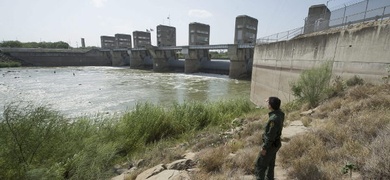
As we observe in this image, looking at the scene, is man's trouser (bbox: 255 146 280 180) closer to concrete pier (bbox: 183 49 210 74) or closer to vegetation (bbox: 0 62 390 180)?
vegetation (bbox: 0 62 390 180)

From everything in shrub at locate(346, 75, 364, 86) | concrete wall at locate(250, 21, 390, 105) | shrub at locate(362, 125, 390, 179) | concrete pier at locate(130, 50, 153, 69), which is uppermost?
concrete wall at locate(250, 21, 390, 105)

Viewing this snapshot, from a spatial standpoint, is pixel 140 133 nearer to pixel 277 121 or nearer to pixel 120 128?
pixel 120 128

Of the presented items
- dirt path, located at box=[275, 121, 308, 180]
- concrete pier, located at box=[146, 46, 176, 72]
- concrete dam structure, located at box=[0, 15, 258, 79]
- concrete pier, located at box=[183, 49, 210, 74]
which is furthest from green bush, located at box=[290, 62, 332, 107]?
concrete pier, located at box=[146, 46, 176, 72]

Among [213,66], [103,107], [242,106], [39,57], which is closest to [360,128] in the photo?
[242,106]

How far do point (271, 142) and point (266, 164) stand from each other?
36 centimetres

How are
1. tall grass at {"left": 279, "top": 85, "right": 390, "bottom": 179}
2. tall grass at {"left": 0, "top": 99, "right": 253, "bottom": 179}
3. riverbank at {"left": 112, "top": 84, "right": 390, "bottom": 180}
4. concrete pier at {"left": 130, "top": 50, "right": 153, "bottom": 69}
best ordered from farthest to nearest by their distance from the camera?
1. concrete pier at {"left": 130, "top": 50, "right": 153, "bottom": 69}
2. tall grass at {"left": 0, "top": 99, "right": 253, "bottom": 179}
3. riverbank at {"left": 112, "top": 84, "right": 390, "bottom": 180}
4. tall grass at {"left": 279, "top": 85, "right": 390, "bottom": 179}

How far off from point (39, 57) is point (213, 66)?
160ft

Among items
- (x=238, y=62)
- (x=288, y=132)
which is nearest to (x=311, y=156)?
(x=288, y=132)

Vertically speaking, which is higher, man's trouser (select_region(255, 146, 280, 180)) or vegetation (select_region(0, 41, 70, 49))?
vegetation (select_region(0, 41, 70, 49))

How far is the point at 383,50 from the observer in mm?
7758

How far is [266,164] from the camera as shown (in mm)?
3291

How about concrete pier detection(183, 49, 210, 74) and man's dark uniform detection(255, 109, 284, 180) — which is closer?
man's dark uniform detection(255, 109, 284, 180)

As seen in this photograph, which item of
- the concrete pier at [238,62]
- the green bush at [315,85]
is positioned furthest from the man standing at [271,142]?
the concrete pier at [238,62]

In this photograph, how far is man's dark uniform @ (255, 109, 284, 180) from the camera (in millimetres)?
3189
